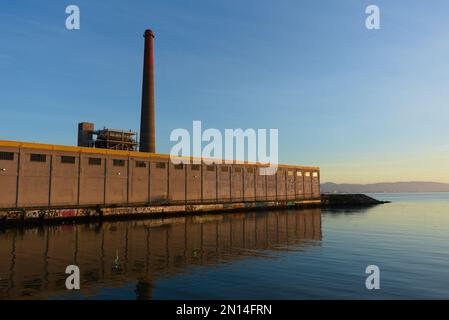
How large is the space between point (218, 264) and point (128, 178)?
37272 millimetres

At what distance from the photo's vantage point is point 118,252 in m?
24.7

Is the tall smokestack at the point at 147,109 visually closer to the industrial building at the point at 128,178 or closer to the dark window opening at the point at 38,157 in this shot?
the industrial building at the point at 128,178

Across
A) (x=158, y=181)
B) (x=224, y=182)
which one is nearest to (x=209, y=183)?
(x=224, y=182)

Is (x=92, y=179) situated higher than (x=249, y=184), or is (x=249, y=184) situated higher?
(x=92, y=179)

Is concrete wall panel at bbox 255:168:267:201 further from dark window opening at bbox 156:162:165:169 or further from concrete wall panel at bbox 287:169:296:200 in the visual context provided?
dark window opening at bbox 156:162:165:169

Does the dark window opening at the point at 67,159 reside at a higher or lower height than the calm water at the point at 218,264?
higher

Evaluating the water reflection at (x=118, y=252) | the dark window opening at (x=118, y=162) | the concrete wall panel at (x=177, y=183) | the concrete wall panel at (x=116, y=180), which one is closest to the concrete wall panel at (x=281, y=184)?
the concrete wall panel at (x=177, y=183)

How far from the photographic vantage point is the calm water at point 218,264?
15.6m

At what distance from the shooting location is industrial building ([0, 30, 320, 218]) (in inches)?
1731

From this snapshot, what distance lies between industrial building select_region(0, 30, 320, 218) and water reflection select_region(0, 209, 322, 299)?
28.8 feet

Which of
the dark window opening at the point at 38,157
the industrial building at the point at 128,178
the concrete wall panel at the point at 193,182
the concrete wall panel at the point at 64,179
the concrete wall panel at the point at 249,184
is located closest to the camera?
the industrial building at the point at 128,178

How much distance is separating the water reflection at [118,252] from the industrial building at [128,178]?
877cm

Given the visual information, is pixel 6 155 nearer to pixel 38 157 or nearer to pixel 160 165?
pixel 38 157
